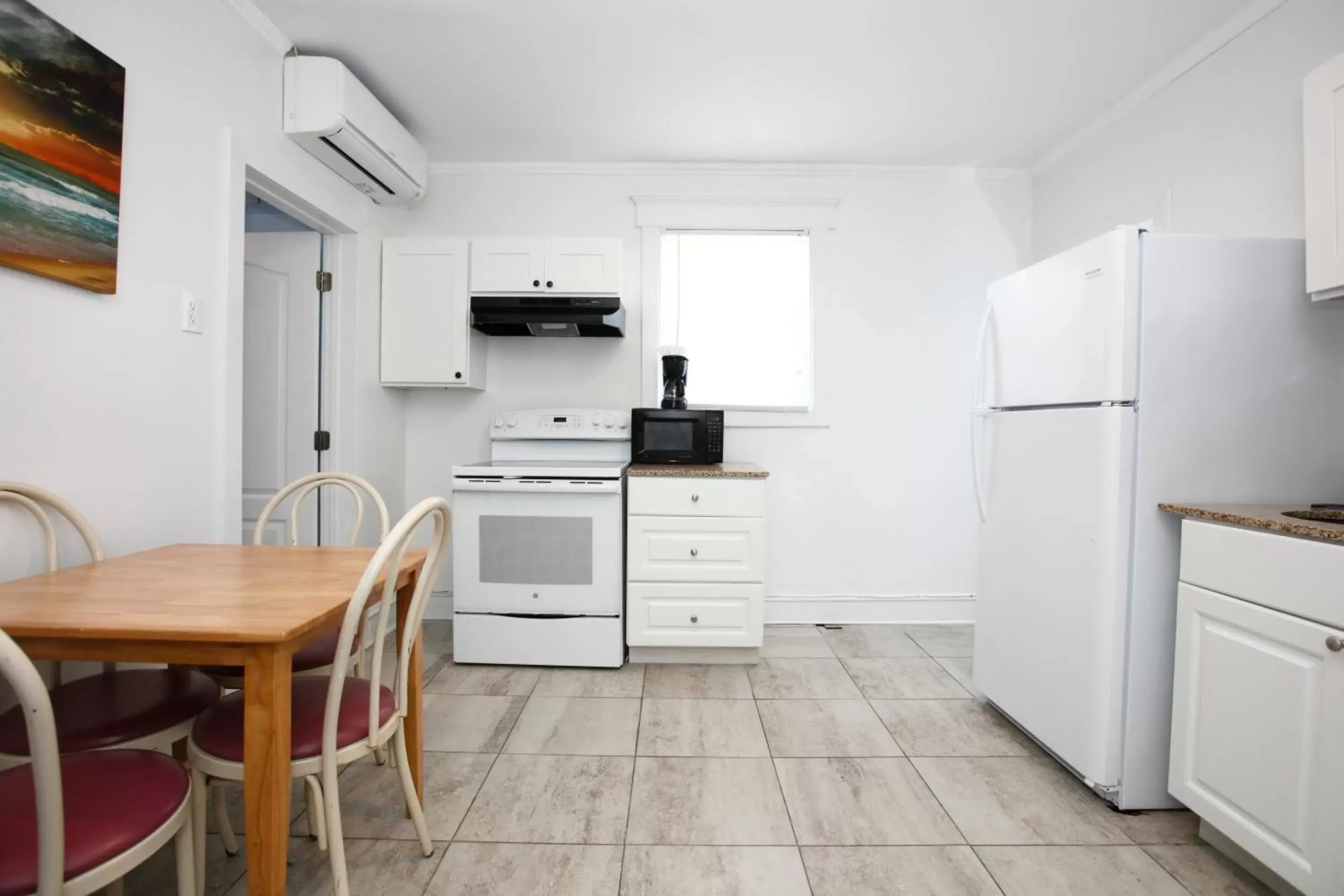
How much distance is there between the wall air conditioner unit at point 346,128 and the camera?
2.29 meters

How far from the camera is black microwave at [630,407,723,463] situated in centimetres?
299

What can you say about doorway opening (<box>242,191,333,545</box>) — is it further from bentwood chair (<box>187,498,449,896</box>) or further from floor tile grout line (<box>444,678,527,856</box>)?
bentwood chair (<box>187,498,449,896</box>)

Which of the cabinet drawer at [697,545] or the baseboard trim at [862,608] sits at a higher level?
the cabinet drawer at [697,545]

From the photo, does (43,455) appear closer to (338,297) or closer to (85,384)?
(85,384)

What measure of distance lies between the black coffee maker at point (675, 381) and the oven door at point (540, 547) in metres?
0.61

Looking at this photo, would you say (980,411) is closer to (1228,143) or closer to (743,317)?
(1228,143)

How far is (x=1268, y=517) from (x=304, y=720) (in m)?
2.18

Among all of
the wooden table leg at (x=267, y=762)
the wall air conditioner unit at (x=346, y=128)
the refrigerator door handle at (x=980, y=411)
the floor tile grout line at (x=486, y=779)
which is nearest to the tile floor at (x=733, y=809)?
the floor tile grout line at (x=486, y=779)

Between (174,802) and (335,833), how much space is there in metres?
0.37

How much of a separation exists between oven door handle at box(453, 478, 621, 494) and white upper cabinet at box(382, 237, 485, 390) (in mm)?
678

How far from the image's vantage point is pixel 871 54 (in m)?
2.34

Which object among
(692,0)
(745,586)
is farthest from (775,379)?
(692,0)

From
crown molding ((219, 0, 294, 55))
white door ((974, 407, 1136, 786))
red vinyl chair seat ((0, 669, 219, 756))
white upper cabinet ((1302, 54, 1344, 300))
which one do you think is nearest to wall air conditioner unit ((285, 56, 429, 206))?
crown molding ((219, 0, 294, 55))

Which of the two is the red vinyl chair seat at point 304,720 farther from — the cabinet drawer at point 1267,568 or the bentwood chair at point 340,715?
the cabinet drawer at point 1267,568
